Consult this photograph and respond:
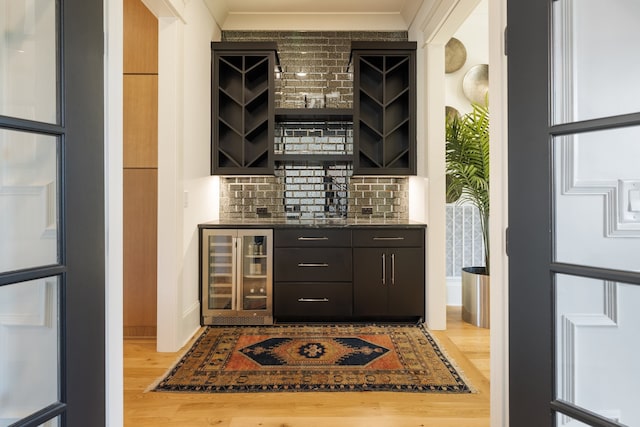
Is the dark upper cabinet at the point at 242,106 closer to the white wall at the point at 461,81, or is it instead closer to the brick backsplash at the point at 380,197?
the brick backsplash at the point at 380,197

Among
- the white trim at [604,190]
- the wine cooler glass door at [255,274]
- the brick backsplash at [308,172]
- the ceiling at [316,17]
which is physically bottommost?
the wine cooler glass door at [255,274]

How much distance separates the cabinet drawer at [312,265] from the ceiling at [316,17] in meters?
2.33

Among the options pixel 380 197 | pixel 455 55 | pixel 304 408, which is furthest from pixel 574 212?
pixel 455 55

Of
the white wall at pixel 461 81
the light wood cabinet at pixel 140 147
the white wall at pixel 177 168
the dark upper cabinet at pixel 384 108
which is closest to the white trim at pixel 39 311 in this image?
the white wall at pixel 177 168

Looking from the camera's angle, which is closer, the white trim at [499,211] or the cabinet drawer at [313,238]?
the white trim at [499,211]

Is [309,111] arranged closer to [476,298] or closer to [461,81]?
[461,81]

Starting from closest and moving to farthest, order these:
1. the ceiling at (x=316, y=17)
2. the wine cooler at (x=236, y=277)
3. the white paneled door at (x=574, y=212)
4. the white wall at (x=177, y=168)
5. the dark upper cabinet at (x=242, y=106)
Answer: the white paneled door at (x=574, y=212) → the white wall at (x=177, y=168) → the wine cooler at (x=236, y=277) → the dark upper cabinet at (x=242, y=106) → the ceiling at (x=316, y=17)

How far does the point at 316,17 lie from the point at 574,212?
365cm

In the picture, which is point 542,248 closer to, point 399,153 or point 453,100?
point 399,153

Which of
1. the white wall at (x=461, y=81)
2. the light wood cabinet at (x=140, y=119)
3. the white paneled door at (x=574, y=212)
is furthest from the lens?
the white wall at (x=461, y=81)

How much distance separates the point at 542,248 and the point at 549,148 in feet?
0.92

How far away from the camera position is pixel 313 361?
2666mm

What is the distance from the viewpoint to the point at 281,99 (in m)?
4.11

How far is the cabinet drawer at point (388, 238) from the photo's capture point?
3.47 m
